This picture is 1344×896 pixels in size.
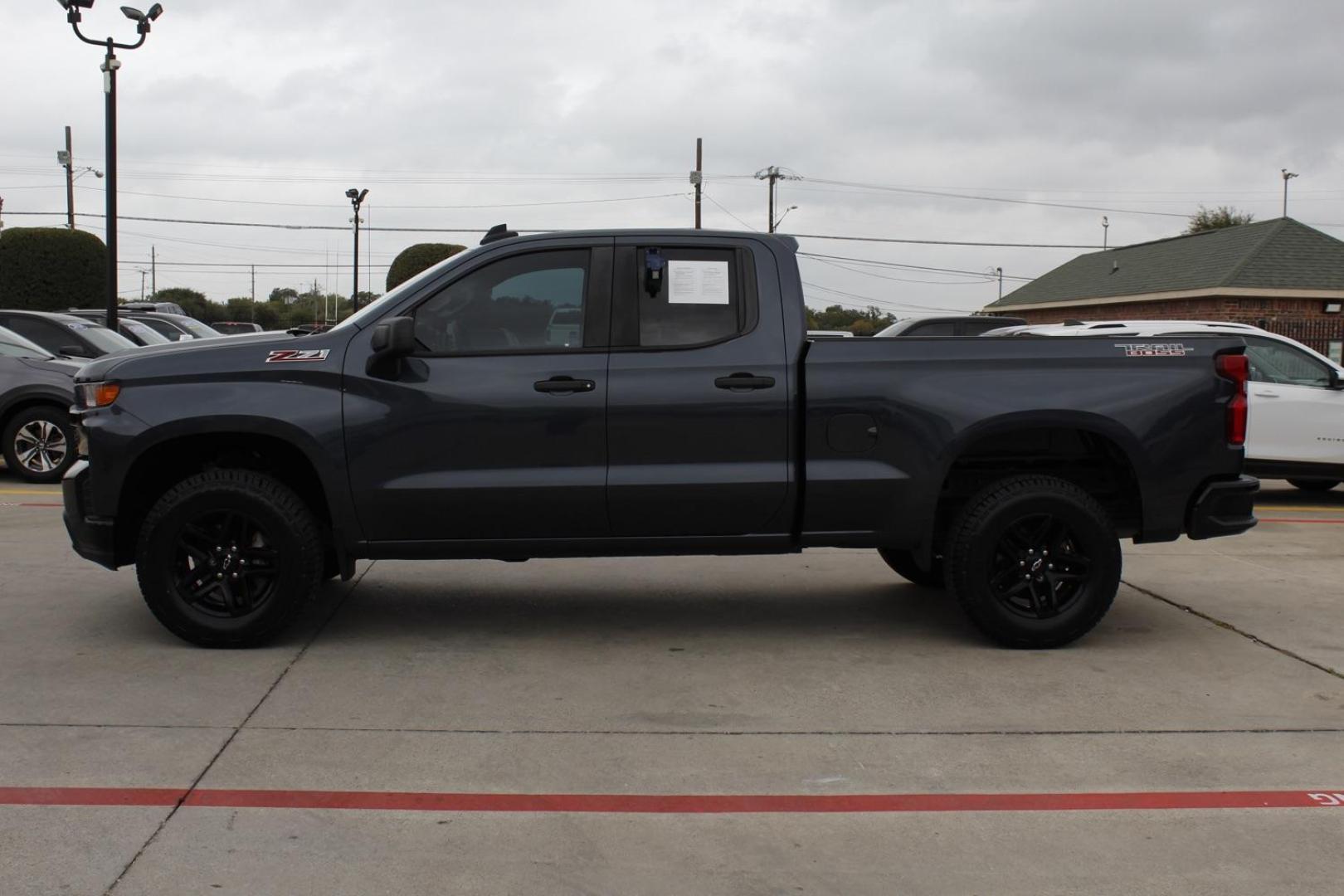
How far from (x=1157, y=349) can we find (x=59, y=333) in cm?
1194

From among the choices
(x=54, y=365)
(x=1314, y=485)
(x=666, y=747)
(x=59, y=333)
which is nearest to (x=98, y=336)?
(x=59, y=333)

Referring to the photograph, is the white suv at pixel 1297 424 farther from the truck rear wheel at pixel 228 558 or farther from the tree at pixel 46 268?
the tree at pixel 46 268

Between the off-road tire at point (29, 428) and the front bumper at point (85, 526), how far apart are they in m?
6.82

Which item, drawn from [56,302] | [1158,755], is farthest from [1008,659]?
[56,302]

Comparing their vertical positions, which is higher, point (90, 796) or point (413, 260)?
point (413, 260)

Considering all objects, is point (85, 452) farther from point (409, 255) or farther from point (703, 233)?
point (409, 255)

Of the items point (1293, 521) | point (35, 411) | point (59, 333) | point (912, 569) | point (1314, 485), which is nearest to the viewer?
point (912, 569)

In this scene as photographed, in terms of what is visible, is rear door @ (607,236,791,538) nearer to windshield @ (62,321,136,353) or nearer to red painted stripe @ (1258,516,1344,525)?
red painted stripe @ (1258,516,1344,525)

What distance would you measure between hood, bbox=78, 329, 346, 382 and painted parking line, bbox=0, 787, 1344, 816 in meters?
2.23

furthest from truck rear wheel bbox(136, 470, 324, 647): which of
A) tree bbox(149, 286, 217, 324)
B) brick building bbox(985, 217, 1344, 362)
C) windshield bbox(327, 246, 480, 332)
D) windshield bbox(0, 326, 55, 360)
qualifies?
tree bbox(149, 286, 217, 324)

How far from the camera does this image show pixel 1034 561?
6.01 meters

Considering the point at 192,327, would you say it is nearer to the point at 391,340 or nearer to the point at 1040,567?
the point at 391,340

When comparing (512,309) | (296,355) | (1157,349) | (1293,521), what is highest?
(512,309)

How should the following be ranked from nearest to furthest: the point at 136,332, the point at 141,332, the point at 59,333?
the point at 59,333, the point at 136,332, the point at 141,332
